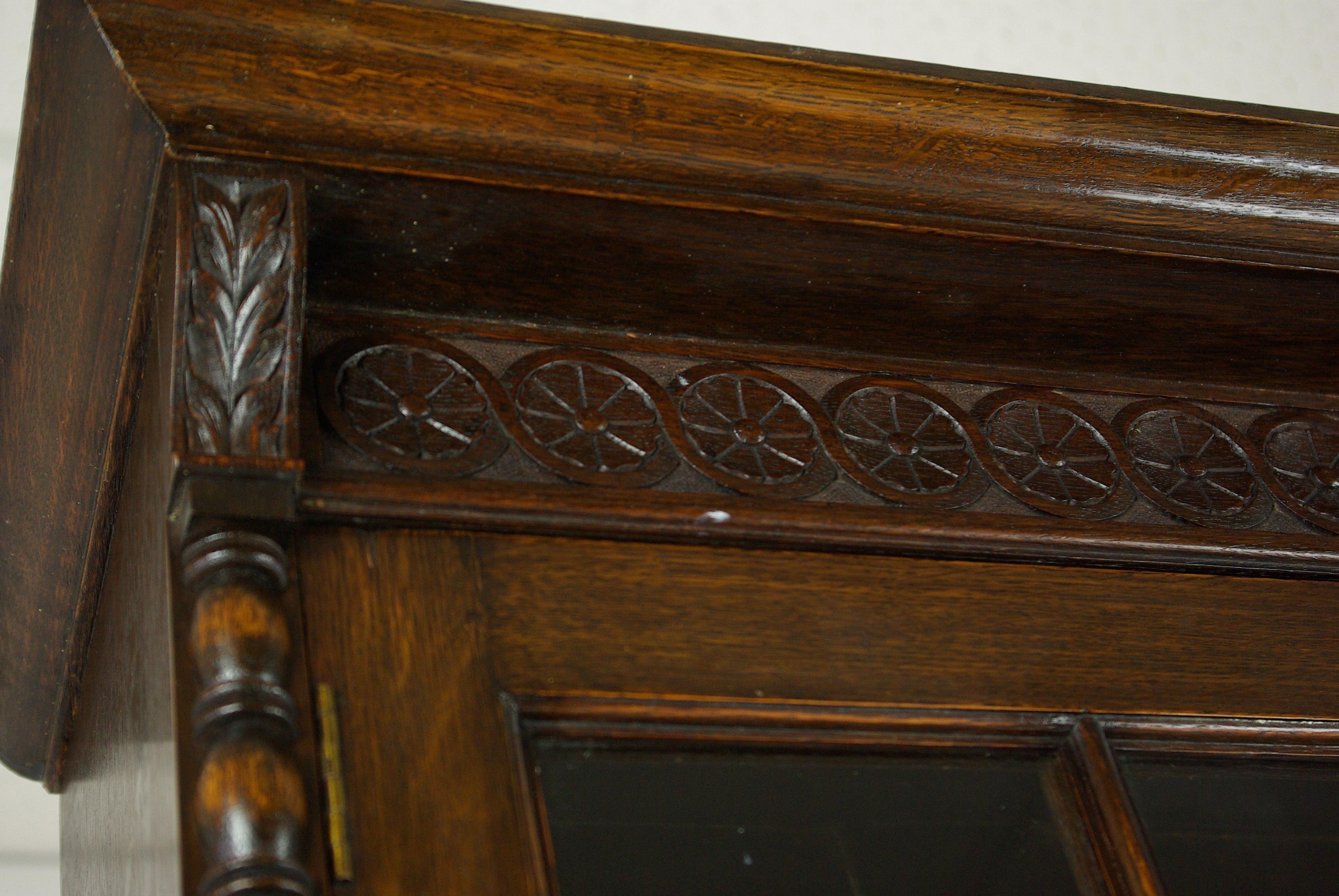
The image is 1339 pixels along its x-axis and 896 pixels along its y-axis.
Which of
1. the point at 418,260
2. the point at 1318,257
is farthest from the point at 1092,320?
the point at 418,260

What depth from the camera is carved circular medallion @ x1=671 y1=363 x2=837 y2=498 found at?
829 millimetres

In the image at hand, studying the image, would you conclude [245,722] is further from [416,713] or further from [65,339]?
[65,339]

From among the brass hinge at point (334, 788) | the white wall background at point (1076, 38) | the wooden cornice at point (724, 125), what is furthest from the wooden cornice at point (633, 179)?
the white wall background at point (1076, 38)

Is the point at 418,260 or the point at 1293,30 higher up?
the point at 1293,30

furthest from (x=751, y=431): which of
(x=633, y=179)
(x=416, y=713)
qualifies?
(x=416, y=713)

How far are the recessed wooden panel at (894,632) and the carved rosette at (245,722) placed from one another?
4.4 inches

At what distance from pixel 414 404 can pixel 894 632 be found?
29 centimetres

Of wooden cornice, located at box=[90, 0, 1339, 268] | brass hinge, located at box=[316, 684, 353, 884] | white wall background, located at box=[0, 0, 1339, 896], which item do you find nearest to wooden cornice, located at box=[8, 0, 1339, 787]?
wooden cornice, located at box=[90, 0, 1339, 268]

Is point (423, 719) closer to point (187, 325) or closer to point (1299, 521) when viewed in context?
point (187, 325)

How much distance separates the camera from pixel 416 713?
68cm

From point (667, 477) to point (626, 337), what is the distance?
0.34 ft

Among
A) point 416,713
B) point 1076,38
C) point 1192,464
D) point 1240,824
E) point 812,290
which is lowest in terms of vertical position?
point 1240,824

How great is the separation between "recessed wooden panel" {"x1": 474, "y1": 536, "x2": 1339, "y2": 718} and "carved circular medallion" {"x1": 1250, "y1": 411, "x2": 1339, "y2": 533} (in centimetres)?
9

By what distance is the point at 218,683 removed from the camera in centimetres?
62
